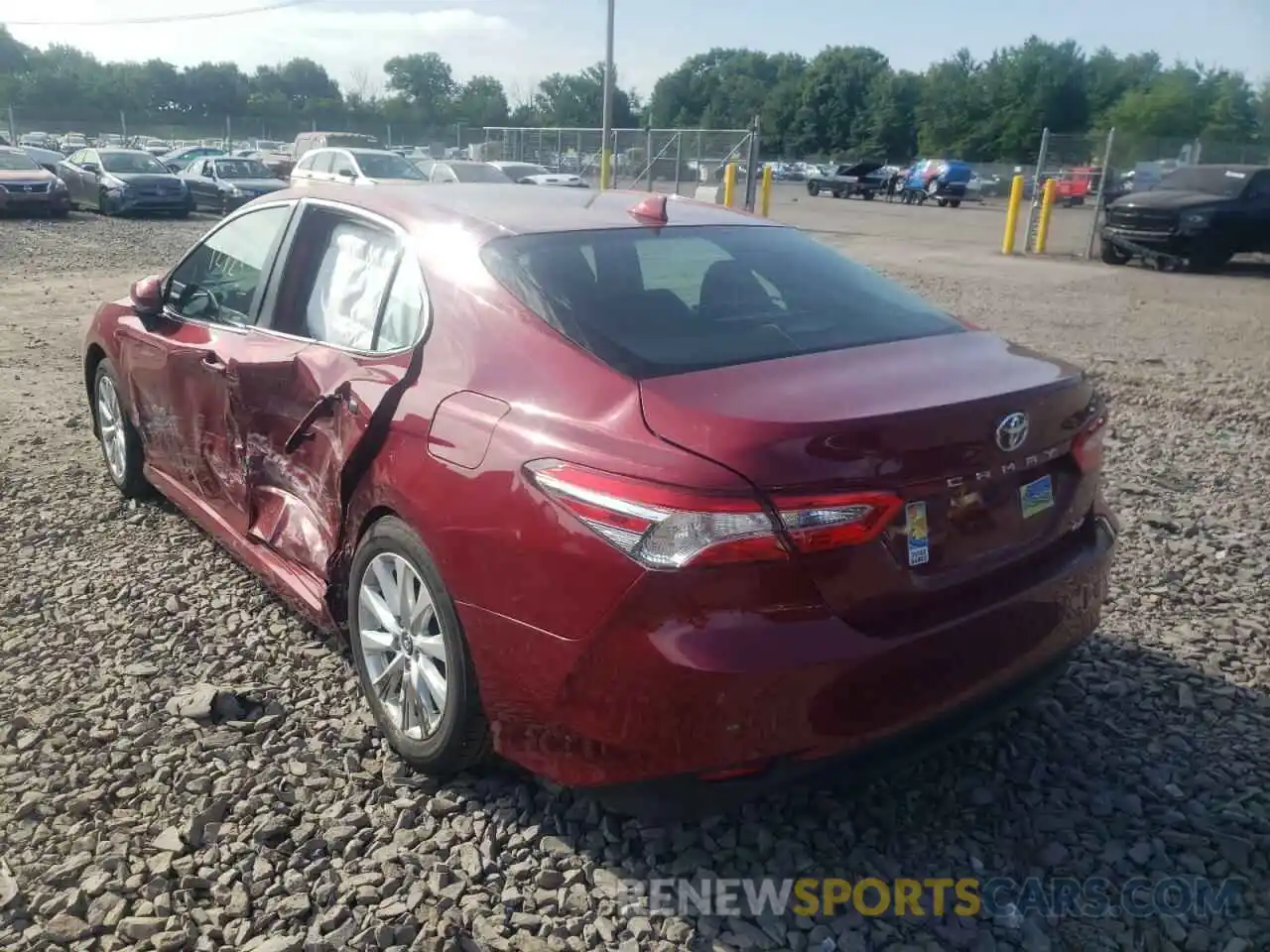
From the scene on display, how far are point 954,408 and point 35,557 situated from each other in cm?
397

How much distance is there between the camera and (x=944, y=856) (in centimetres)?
273

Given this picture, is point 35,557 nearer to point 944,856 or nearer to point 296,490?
point 296,490

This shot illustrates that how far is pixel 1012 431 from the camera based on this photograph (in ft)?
8.30

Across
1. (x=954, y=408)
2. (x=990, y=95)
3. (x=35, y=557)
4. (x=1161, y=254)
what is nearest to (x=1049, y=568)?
(x=954, y=408)

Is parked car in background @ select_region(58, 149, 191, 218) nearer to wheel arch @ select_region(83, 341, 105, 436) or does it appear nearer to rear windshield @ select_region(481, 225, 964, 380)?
wheel arch @ select_region(83, 341, 105, 436)

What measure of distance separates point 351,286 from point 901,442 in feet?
6.29

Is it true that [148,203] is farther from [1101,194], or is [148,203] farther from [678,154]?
[1101,194]

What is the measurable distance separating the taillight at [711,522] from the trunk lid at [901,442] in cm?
4

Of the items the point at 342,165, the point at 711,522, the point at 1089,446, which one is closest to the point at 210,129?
the point at 342,165

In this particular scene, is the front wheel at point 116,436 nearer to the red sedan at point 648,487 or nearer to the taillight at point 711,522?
the red sedan at point 648,487

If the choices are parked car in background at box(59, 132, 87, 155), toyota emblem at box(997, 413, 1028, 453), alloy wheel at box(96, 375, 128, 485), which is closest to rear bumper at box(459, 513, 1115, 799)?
toyota emblem at box(997, 413, 1028, 453)

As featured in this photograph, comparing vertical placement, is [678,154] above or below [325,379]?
above

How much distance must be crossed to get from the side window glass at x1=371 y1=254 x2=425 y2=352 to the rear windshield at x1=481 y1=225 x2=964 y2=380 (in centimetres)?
25

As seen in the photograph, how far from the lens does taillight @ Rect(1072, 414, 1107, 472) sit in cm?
282
